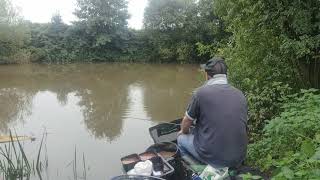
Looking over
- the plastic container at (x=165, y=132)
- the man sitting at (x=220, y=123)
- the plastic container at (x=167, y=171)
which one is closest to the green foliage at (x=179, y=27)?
the plastic container at (x=165, y=132)

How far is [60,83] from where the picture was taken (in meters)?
17.7

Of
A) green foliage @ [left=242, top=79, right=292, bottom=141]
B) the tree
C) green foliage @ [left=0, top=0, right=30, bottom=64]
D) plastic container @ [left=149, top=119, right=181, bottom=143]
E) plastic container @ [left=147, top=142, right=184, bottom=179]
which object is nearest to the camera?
plastic container @ [left=147, top=142, right=184, bottom=179]

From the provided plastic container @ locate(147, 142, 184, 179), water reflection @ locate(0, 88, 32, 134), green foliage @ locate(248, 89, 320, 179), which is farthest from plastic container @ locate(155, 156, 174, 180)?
water reflection @ locate(0, 88, 32, 134)

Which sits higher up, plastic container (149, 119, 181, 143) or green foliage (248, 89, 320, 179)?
green foliage (248, 89, 320, 179)

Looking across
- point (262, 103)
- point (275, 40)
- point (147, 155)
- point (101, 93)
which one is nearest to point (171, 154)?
point (147, 155)

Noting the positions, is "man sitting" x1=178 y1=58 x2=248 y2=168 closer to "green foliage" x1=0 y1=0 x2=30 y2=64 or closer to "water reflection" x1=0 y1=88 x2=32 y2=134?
"water reflection" x1=0 y1=88 x2=32 y2=134

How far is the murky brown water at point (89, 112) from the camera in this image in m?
6.96

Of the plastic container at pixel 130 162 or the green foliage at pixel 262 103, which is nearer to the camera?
the plastic container at pixel 130 162

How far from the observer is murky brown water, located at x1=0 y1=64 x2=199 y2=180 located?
6.96m

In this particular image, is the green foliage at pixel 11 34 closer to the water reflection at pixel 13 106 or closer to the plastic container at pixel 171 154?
the water reflection at pixel 13 106

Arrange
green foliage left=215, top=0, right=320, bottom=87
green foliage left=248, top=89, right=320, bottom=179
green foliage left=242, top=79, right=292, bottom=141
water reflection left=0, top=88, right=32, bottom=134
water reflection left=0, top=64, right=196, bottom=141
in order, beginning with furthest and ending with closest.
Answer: water reflection left=0, top=64, right=196, bottom=141, water reflection left=0, top=88, right=32, bottom=134, green foliage left=242, top=79, right=292, bottom=141, green foliage left=215, top=0, right=320, bottom=87, green foliage left=248, top=89, right=320, bottom=179

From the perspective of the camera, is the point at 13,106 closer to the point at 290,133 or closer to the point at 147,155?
the point at 147,155

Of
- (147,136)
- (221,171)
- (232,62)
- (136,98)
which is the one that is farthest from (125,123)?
(221,171)

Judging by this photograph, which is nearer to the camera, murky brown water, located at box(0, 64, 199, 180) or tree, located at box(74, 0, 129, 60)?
murky brown water, located at box(0, 64, 199, 180)
